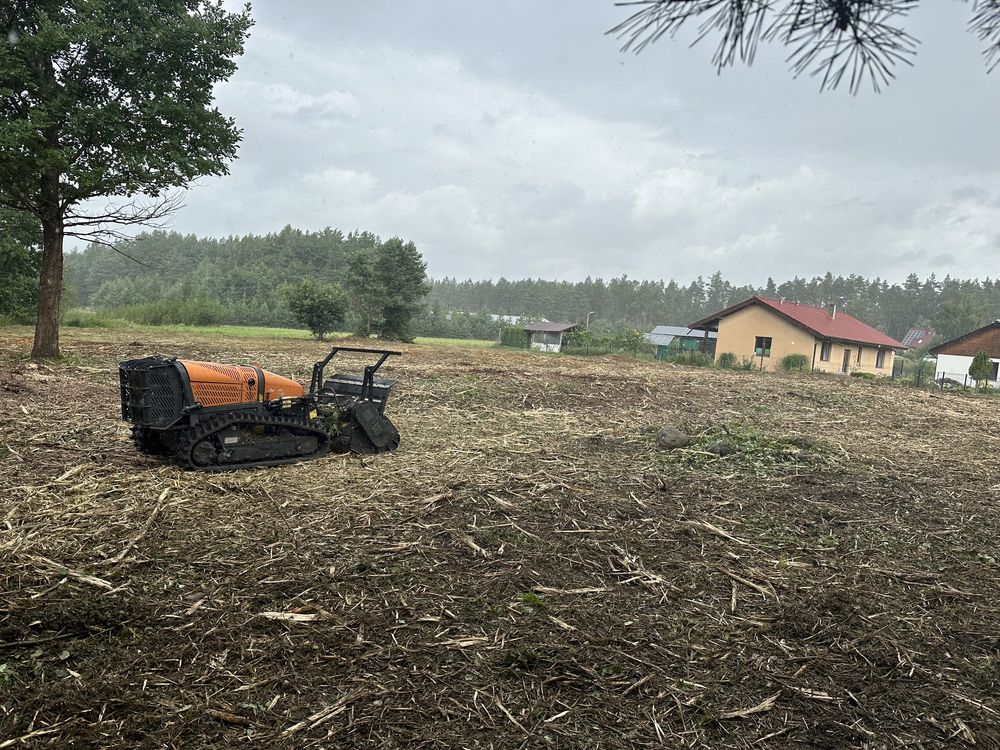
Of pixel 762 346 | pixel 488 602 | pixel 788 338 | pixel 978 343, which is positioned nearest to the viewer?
pixel 488 602

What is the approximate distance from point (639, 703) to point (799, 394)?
17640 millimetres

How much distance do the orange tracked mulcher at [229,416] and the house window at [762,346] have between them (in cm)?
3656

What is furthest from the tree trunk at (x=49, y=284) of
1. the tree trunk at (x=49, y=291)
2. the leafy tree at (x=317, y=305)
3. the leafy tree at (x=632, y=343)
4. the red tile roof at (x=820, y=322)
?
the leafy tree at (x=632, y=343)

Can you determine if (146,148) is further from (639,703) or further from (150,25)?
(639,703)

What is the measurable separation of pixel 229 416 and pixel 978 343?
48467mm

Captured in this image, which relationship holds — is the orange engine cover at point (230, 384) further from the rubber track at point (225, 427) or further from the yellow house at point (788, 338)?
the yellow house at point (788, 338)

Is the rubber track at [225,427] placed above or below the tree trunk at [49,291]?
below

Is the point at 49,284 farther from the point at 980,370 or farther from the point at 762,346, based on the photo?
the point at 980,370

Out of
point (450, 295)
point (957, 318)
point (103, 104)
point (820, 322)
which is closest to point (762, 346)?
point (820, 322)

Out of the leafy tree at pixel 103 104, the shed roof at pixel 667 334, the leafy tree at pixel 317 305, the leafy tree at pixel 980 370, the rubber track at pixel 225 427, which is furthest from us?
the shed roof at pixel 667 334

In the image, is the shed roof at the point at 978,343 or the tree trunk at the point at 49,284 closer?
the tree trunk at the point at 49,284

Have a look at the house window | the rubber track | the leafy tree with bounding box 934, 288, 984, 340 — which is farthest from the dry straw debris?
the leafy tree with bounding box 934, 288, 984, 340

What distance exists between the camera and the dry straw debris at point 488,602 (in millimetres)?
2855

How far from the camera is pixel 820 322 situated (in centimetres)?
4072
